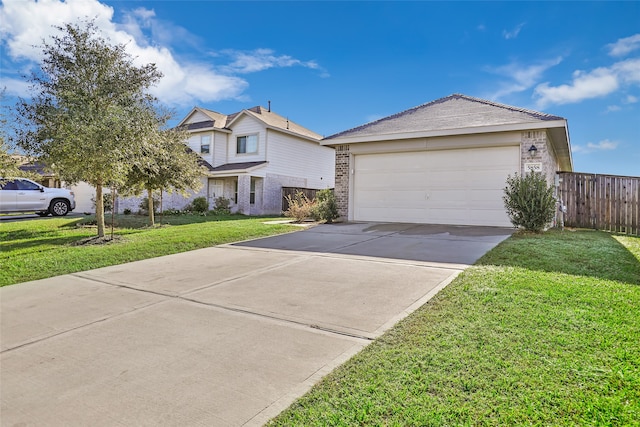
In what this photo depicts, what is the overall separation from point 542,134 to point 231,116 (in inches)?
741

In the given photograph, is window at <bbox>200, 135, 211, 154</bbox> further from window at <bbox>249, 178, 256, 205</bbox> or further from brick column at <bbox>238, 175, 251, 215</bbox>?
window at <bbox>249, 178, 256, 205</bbox>

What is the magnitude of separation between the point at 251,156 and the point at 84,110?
1302cm

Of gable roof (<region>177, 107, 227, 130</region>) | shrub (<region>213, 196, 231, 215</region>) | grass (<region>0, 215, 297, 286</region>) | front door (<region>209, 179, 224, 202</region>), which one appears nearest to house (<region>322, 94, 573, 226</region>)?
grass (<region>0, 215, 297, 286</region>)

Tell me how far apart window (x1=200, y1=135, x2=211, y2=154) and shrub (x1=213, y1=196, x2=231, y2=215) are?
11.2 feet

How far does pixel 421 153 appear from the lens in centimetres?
1209

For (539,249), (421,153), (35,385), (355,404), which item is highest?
(421,153)

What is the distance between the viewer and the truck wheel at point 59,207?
16859 mm

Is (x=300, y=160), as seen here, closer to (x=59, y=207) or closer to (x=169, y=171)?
(x=169, y=171)

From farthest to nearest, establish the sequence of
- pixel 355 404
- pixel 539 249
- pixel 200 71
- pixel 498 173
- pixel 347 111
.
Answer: pixel 347 111 < pixel 200 71 < pixel 498 173 < pixel 539 249 < pixel 355 404

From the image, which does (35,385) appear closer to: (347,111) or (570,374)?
(570,374)

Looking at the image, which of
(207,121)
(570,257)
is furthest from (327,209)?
(207,121)

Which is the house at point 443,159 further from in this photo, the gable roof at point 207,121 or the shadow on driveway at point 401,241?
the gable roof at point 207,121

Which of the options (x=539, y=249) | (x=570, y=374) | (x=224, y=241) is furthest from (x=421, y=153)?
(x=570, y=374)

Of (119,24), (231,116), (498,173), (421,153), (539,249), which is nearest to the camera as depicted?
(539,249)
